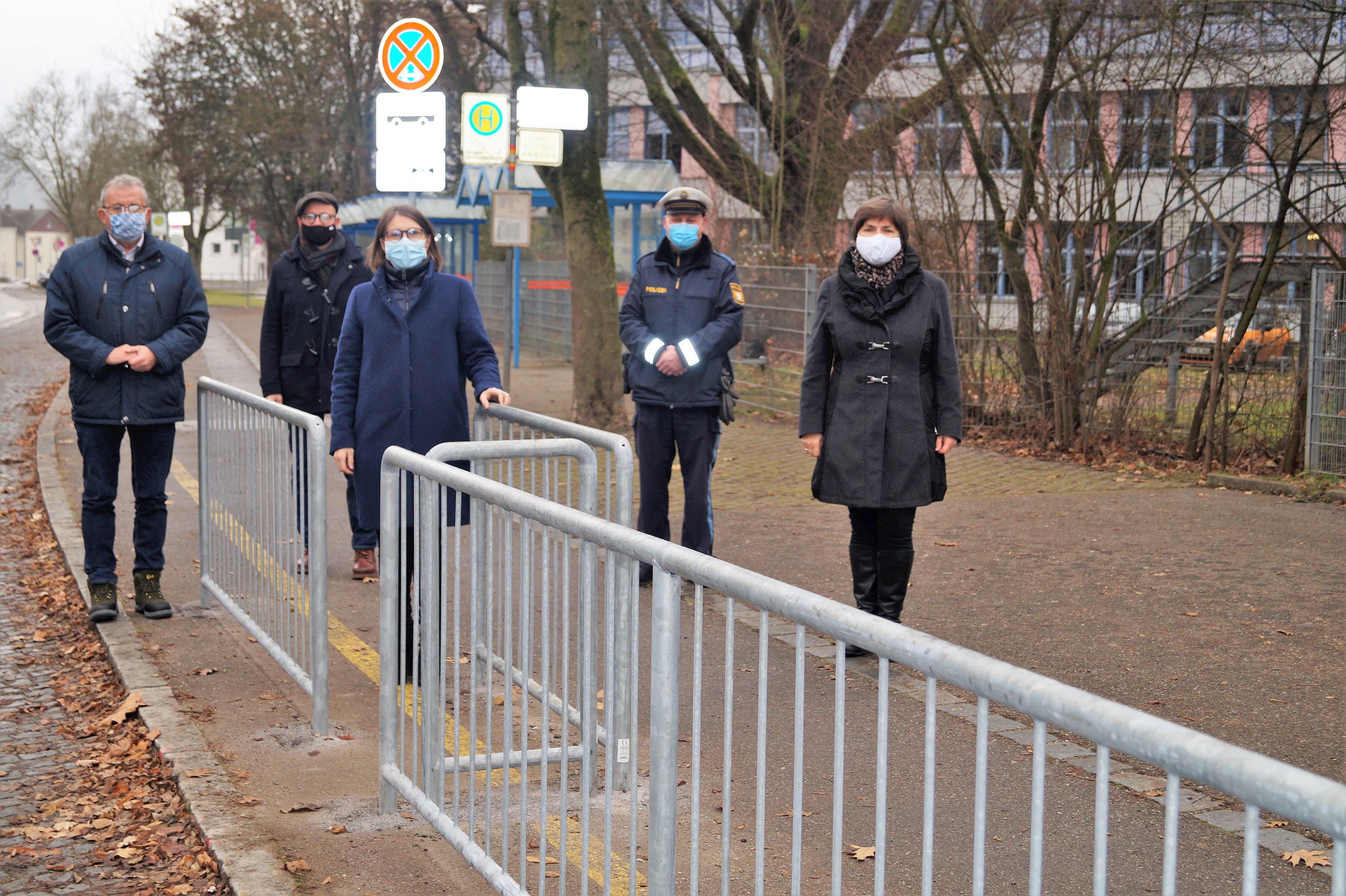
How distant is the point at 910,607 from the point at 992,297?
261 inches

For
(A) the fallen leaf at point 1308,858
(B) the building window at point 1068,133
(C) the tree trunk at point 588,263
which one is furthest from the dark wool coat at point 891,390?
(C) the tree trunk at point 588,263

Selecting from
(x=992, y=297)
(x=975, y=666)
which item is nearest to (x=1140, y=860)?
(x=975, y=666)

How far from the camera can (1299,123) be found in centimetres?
1073

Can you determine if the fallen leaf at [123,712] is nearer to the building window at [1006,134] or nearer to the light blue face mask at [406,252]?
the light blue face mask at [406,252]

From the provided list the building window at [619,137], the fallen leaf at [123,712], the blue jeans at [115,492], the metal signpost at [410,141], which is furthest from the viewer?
the building window at [619,137]

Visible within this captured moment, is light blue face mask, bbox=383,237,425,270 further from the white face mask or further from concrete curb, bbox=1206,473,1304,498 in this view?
concrete curb, bbox=1206,473,1304,498

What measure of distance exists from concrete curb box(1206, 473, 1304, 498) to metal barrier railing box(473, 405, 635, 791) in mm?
6750

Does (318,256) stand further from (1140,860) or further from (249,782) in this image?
(1140,860)

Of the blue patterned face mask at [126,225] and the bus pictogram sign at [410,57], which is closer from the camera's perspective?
the blue patterned face mask at [126,225]

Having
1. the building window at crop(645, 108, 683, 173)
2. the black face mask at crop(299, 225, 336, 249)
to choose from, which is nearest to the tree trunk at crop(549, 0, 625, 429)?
the black face mask at crop(299, 225, 336, 249)

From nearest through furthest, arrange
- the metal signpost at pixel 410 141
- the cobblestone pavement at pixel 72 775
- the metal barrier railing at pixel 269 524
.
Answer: the cobblestone pavement at pixel 72 775, the metal barrier railing at pixel 269 524, the metal signpost at pixel 410 141

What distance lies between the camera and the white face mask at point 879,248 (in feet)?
18.9

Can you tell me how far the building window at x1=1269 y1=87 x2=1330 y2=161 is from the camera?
1061cm

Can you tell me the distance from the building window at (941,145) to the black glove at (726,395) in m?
7.64
